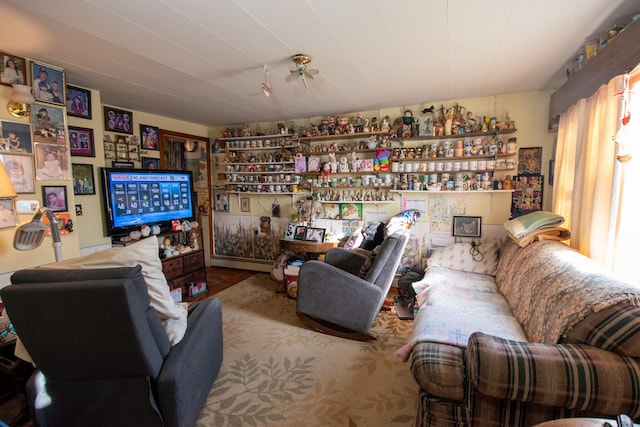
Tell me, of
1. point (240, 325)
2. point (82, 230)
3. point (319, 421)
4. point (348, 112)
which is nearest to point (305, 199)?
point (348, 112)

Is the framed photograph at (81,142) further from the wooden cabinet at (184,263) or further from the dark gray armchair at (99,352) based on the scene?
the dark gray armchair at (99,352)

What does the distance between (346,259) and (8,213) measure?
282 centimetres

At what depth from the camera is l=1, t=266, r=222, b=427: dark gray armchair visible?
117 cm

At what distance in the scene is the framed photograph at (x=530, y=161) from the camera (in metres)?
3.10

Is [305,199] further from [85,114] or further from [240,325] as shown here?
[85,114]

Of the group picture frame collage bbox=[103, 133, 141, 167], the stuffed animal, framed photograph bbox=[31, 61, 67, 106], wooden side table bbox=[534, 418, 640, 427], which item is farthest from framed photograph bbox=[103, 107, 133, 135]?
wooden side table bbox=[534, 418, 640, 427]

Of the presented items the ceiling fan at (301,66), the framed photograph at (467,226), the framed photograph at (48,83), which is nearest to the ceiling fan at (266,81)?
the ceiling fan at (301,66)

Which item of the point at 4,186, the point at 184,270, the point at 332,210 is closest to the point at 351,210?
the point at 332,210

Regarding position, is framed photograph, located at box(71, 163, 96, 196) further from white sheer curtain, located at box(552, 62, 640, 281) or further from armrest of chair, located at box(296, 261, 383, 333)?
white sheer curtain, located at box(552, 62, 640, 281)

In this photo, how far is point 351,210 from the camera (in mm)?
3969

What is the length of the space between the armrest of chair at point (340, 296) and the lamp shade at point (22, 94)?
2.42m

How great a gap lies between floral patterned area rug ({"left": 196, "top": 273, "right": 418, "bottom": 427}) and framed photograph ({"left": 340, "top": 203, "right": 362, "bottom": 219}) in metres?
1.40

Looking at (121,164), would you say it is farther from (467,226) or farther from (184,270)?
(467,226)

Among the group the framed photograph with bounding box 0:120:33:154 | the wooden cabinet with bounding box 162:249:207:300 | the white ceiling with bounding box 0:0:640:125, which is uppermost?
the white ceiling with bounding box 0:0:640:125
